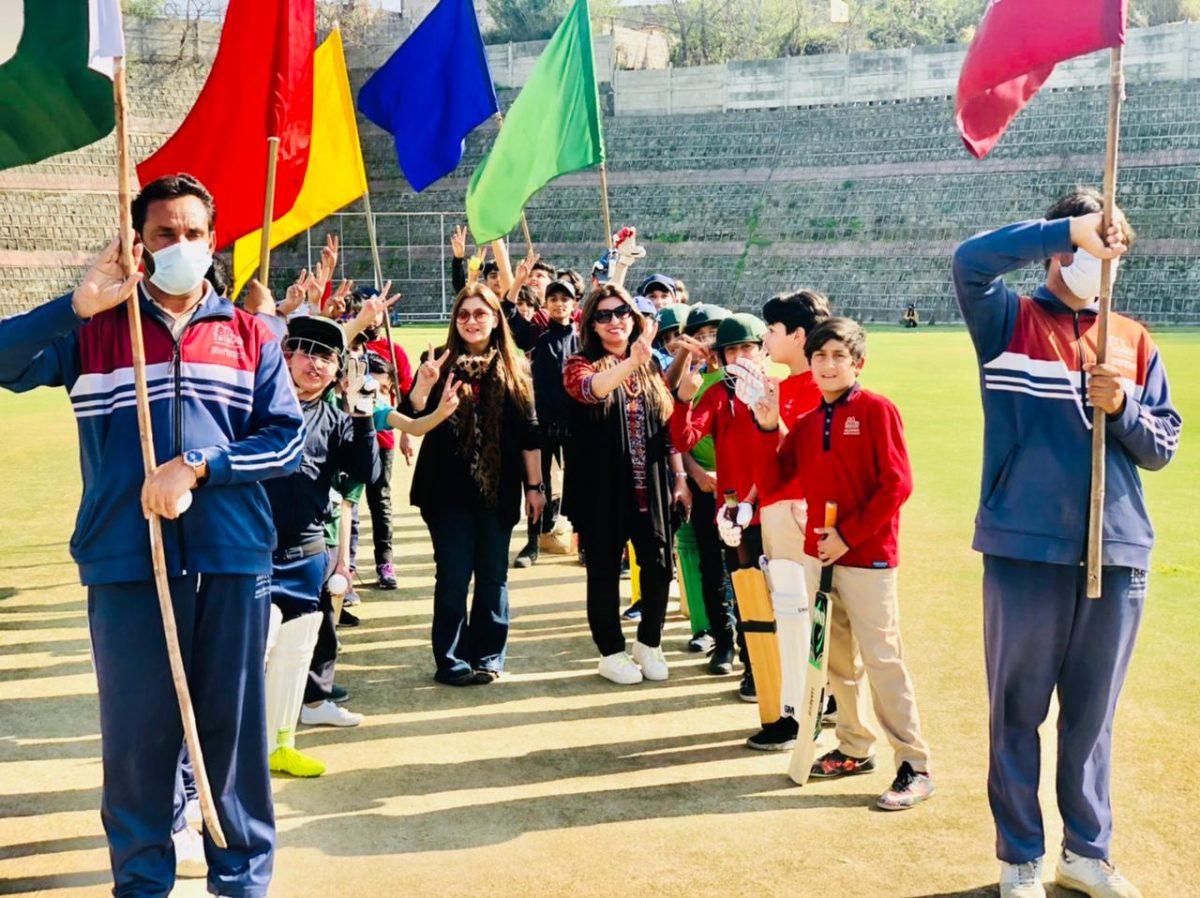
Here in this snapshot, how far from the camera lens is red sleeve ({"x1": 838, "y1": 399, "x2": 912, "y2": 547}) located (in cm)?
496

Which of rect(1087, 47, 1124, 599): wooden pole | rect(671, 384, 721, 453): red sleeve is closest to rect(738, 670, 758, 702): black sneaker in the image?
rect(671, 384, 721, 453): red sleeve

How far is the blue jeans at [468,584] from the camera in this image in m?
6.58

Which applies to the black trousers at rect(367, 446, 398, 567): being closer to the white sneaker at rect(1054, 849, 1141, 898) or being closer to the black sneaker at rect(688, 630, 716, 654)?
the black sneaker at rect(688, 630, 716, 654)

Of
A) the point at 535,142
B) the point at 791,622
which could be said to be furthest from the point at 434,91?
the point at 791,622

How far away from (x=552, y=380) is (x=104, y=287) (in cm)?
474

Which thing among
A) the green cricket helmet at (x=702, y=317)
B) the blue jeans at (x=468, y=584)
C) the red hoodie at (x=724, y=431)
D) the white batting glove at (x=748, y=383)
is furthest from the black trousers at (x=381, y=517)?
the white batting glove at (x=748, y=383)

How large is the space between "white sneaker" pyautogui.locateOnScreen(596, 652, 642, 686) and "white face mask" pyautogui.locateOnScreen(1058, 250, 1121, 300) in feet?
10.2

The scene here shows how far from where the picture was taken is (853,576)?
5.04m

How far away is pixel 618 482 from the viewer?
21.3 feet

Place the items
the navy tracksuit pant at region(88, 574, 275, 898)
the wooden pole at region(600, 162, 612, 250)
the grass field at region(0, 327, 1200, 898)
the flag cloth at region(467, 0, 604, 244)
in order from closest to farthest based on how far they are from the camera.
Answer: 1. the navy tracksuit pant at region(88, 574, 275, 898)
2. the grass field at region(0, 327, 1200, 898)
3. the wooden pole at region(600, 162, 612, 250)
4. the flag cloth at region(467, 0, 604, 244)

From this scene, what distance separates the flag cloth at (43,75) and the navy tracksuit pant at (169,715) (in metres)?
1.25

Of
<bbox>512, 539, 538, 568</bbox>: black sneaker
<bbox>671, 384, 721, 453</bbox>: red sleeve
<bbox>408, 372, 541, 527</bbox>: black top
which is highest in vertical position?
<bbox>671, 384, 721, 453</bbox>: red sleeve

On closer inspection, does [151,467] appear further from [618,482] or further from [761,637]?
[618,482]

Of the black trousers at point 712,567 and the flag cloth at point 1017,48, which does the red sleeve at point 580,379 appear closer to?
the black trousers at point 712,567
